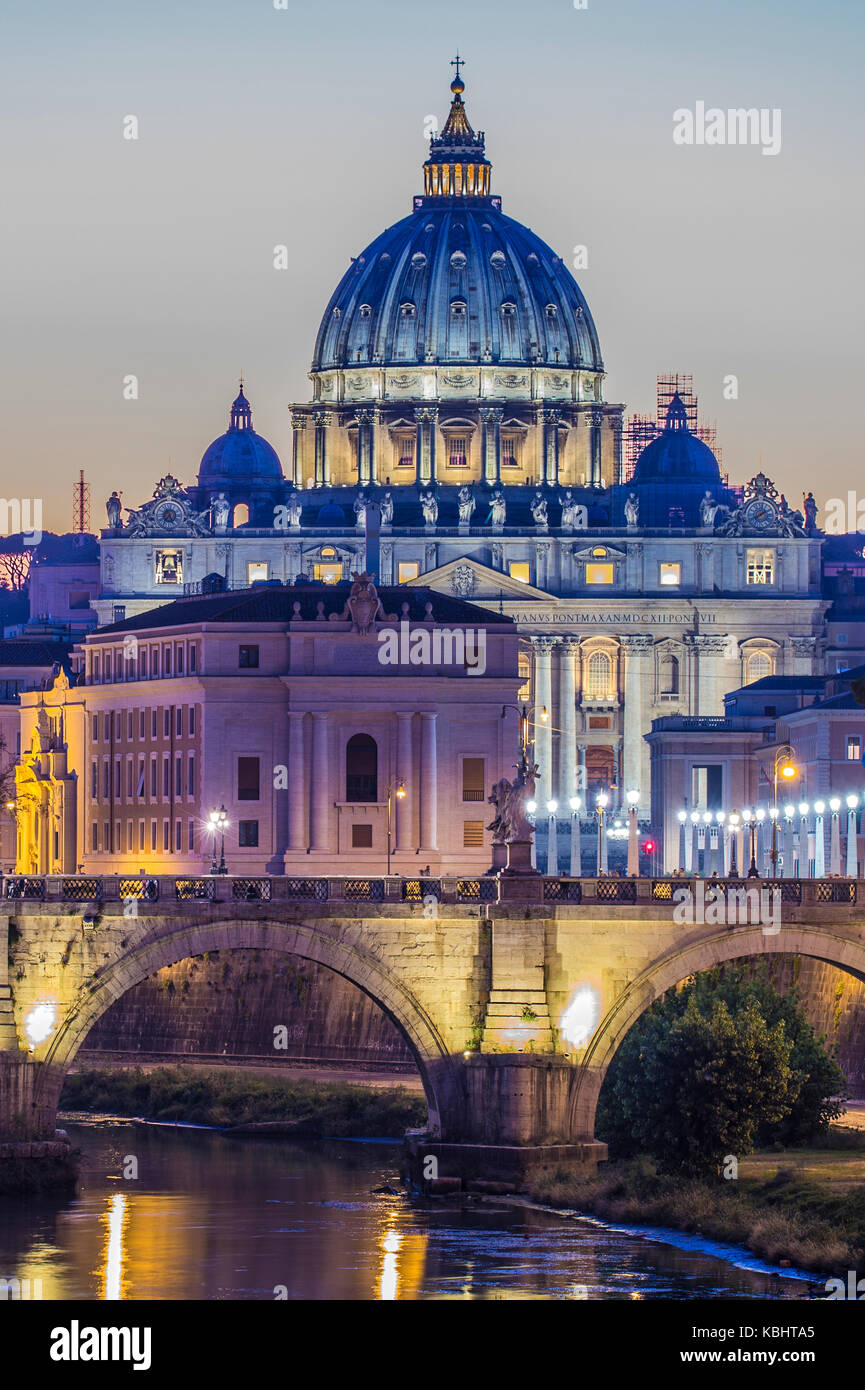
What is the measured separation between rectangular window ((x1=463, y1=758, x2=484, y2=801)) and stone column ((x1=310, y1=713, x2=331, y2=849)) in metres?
3.70

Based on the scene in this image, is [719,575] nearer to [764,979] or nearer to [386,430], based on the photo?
[386,430]

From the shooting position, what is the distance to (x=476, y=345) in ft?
632

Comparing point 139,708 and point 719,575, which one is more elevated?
point 719,575

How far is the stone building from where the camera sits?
324 ft

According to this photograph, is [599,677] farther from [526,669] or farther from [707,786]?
[707,786]

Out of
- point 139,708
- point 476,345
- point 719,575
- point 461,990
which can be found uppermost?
point 476,345

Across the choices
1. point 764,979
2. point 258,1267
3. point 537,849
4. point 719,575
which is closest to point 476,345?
point 719,575

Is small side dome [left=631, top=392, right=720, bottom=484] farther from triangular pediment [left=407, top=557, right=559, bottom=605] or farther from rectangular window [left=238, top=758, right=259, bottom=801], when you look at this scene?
rectangular window [left=238, top=758, right=259, bottom=801]

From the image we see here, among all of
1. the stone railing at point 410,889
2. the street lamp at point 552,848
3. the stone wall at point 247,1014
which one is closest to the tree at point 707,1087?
the stone railing at point 410,889

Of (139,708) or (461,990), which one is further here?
(139,708)

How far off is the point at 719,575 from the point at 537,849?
35547 millimetres

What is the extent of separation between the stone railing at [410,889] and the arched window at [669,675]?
360 ft

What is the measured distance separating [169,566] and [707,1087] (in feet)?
389

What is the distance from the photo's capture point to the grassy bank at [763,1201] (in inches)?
2162
